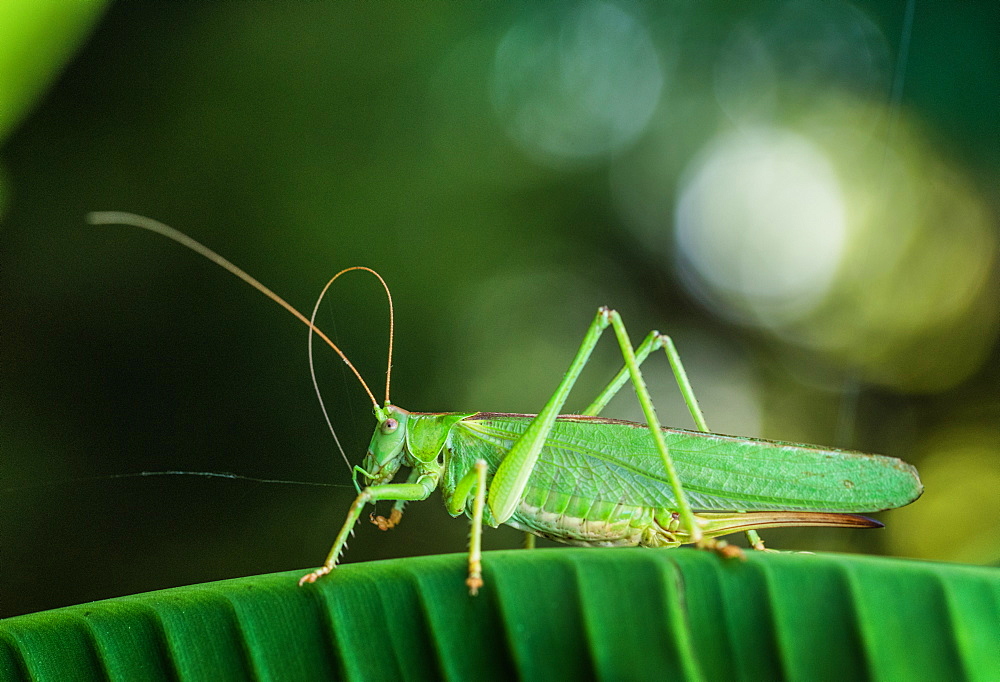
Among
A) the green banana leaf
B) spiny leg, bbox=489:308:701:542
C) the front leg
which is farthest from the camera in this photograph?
spiny leg, bbox=489:308:701:542

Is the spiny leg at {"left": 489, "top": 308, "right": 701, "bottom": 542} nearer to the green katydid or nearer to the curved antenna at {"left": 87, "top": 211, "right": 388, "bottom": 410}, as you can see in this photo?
the green katydid

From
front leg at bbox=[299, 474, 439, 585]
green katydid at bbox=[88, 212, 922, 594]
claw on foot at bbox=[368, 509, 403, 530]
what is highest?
green katydid at bbox=[88, 212, 922, 594]

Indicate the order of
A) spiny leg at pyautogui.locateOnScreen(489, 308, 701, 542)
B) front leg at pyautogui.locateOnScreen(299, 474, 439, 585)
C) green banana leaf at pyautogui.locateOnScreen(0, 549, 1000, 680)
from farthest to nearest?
spiny leg at pyautogui.locateOnScreen(489, 308, 701, 542), front leg at pyautogui.locateOnScreen(299, 474, 439, 585), green banana leaf at pyautogui.locateOnScreen(0, 549, 1000, 680)

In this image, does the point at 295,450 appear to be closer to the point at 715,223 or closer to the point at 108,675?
the point at 108,675

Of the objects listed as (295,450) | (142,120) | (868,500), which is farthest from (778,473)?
(142,120)

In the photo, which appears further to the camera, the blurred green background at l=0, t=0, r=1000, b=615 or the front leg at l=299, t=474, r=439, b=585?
the blurred green background at l=0, t=0, r=1000, b=615

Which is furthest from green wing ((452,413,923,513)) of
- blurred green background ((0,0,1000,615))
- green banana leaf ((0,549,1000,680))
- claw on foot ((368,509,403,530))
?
green banana leaf ((0,549,1000,680))

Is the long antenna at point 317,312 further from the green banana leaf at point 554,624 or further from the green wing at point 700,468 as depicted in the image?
the green banana leaf at point 554,624
